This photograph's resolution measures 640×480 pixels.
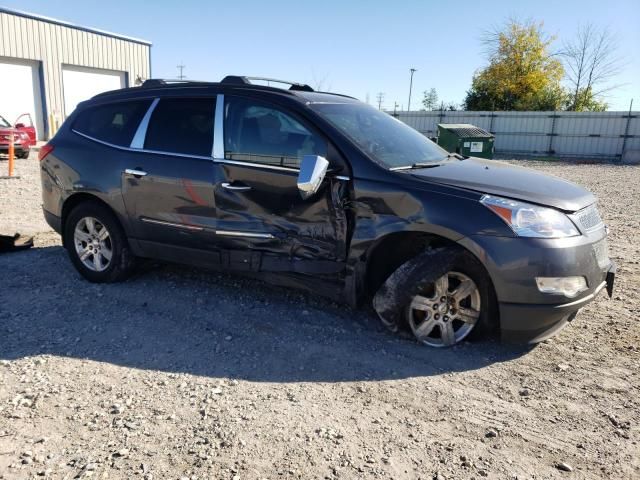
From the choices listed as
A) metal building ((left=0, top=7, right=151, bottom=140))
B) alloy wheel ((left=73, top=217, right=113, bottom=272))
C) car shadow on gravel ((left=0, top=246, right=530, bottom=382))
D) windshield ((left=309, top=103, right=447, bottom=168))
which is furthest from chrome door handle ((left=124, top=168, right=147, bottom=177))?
metal building ((left=0, top=7, right=151, bottom=140))

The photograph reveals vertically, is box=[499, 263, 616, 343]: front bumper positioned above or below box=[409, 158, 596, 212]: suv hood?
below

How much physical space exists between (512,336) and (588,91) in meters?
37.4

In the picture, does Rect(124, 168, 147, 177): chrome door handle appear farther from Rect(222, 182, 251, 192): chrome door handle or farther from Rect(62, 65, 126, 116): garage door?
Rect(62, 65, 126, 116): garage door

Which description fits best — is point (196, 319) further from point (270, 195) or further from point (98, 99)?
point (98, 99)

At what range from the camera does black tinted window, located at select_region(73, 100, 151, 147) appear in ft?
15.7

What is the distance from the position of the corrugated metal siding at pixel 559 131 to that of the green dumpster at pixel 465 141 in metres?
9.93

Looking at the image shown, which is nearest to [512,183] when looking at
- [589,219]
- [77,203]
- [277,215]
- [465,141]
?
[589,219]

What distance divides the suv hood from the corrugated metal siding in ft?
76.7

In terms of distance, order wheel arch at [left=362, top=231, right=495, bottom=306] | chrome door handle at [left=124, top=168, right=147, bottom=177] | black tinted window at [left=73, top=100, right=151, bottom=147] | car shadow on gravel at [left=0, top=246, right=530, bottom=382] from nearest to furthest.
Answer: car shadow on gravel at [left=0, top=246, right=530, bottom=382]
wheel arch at [left=362, top=231, right=495, bottom=306]
chrome door handle at [left=124, top=168, right=147, bottom=177]
black tinted window at [left=73, top=100, right=151, bottom=147]

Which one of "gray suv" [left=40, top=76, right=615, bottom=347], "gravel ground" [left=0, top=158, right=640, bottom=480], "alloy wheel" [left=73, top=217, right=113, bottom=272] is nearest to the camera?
"gravel ground" [left=0, top=158, right=640, bottom=480]

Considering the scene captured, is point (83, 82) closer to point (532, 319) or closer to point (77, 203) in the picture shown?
point (77, 203)

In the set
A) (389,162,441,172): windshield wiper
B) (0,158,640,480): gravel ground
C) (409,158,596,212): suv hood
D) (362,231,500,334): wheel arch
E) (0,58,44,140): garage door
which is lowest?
(0,158,640,480): gravel ground

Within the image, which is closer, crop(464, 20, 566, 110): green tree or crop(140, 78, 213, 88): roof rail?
crop(140, 78, 213, 88): roof rail

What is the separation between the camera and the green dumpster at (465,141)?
55.9ft
